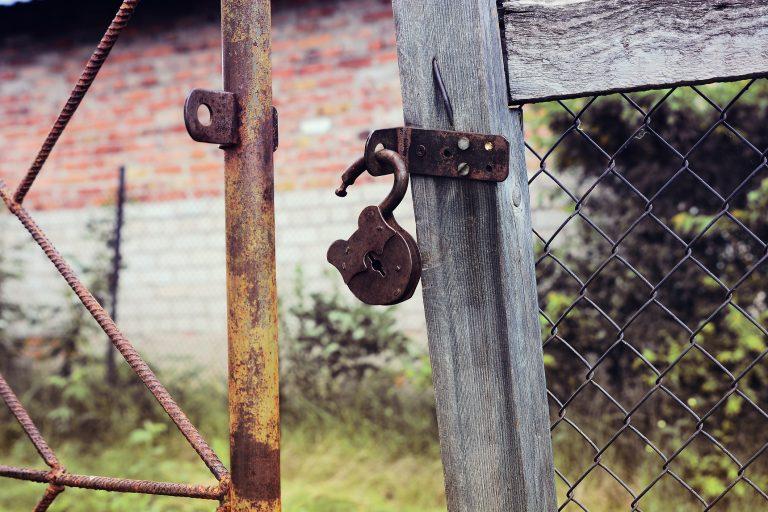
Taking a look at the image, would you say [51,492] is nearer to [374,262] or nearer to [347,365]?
[374,262]

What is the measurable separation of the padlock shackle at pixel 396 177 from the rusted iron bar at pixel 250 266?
0.53ft

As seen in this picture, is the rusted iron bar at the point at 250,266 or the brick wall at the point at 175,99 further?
the brick wall at the point at 175,99

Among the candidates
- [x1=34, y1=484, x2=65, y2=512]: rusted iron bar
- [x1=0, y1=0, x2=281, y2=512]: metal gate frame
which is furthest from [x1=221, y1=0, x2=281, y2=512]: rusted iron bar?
[x1=34, y1=484, x2=65, y2=512]: rusted iron bar

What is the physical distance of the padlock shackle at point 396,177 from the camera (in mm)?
840

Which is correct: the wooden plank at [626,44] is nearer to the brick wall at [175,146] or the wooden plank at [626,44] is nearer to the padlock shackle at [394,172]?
the padlock shackle at [394,172]

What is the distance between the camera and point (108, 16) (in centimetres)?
515

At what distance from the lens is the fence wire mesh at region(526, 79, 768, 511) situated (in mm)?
2725

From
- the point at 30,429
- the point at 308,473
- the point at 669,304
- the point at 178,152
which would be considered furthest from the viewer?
the point at 178,152

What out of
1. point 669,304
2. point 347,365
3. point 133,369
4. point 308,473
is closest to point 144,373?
point 133,369

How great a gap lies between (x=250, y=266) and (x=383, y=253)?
18cm

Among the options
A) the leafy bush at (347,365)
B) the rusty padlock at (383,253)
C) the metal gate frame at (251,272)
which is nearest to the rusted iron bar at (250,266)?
the metal gate frame at (251,272)

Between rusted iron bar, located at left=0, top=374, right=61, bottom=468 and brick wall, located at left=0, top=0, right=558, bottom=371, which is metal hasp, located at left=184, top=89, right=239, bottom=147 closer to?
rusted iron bar, located at left=0, top=374, right=61, bottom=468

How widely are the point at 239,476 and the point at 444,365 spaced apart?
325 mm

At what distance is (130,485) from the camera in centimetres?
93
